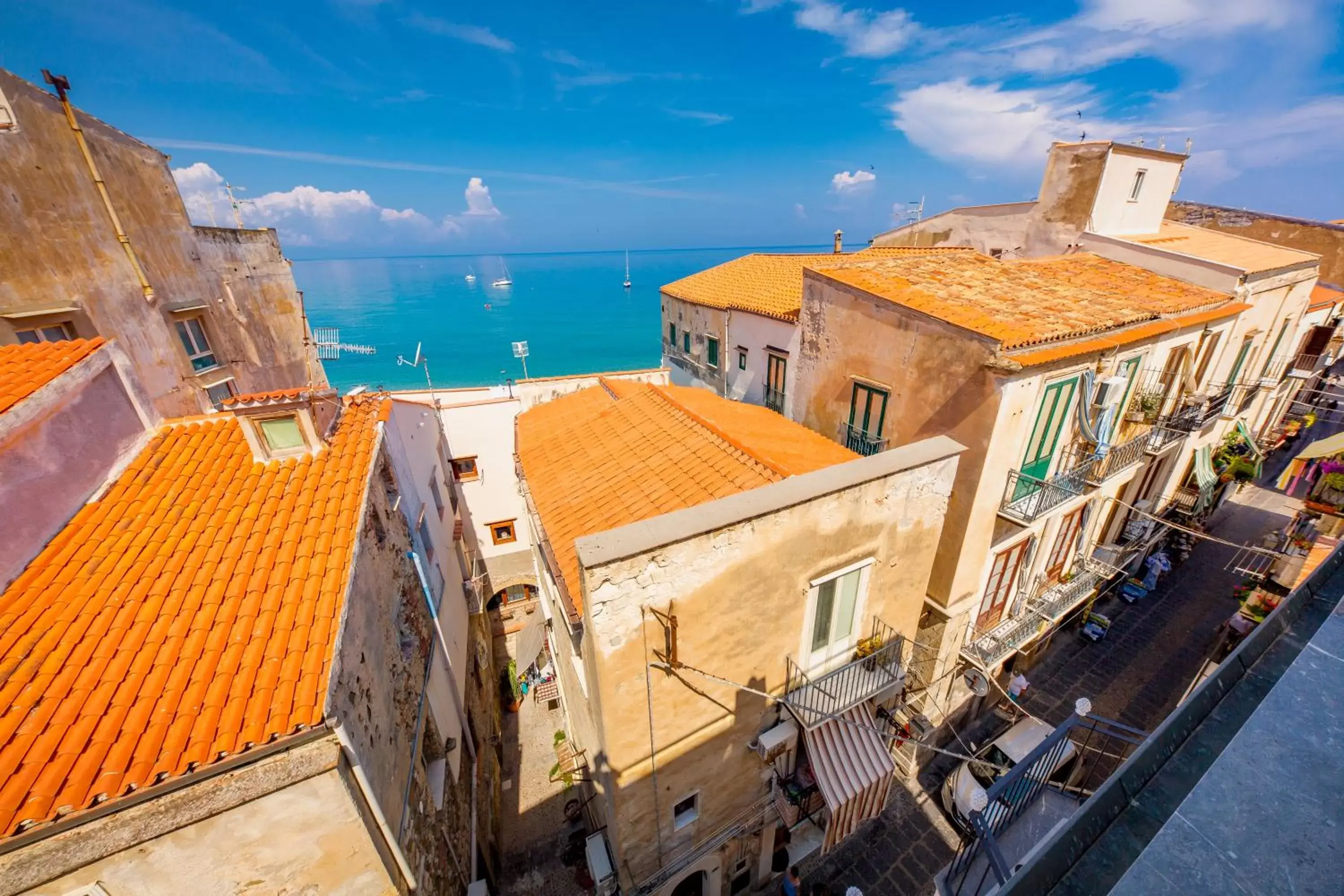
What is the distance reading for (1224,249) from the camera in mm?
15203

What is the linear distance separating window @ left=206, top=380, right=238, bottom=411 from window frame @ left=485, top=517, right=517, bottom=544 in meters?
8.65

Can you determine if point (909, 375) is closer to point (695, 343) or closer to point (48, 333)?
point (695, 343)

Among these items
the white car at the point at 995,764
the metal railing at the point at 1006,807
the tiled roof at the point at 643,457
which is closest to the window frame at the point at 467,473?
the tiled roof at the point at 643,457

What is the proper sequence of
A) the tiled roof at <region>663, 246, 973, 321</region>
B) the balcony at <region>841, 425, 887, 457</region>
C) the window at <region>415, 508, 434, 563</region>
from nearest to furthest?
the balcony at <region>841, 425, 887, 457</region> < the window at <region>415, 508, 434, 563</region> < the tiled roof at <region>663, 246, 973, 321</region>

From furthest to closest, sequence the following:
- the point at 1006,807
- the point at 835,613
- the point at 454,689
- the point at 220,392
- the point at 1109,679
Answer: the point at 1109,679
the point at 220,392
the point at 454,689
the point at 835,613
the point at 1006,807

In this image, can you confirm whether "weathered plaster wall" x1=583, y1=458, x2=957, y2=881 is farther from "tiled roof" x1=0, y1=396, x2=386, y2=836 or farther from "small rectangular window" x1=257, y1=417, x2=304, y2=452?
"small rectangular window" x1=257, y1=417, x2=304, y2=452

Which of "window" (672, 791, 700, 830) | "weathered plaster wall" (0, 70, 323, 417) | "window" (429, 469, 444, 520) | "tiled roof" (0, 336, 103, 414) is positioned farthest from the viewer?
"window" (429, 469, 444, 520)

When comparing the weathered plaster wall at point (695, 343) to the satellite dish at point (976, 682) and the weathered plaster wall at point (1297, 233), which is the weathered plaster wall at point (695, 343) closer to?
the satellite dish at point (976, 682)

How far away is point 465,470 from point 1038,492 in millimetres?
17052

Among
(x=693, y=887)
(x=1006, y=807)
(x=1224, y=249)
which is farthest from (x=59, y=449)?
(x=1224, y=249)

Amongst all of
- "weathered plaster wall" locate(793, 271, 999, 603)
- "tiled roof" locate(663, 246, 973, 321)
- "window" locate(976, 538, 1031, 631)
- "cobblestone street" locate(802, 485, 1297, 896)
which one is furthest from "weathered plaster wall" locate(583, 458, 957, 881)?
"tiled roof" locate(663, 246, 973, 321)

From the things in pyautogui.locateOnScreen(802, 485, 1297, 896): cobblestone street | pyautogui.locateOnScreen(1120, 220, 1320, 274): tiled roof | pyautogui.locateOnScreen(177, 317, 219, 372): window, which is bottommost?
pyautogui.locateOnScreen(802, 485, 1297, 896): cobblestone street

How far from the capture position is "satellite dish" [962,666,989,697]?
42.0ft

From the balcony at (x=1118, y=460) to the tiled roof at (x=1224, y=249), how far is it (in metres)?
5.32
